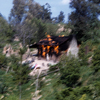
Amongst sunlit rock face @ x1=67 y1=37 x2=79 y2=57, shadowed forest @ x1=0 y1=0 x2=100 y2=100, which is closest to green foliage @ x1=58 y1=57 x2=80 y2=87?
shadowed forest @ x1=0 y1=0 x2=100 y2=100

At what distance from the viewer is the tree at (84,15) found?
17203 mm

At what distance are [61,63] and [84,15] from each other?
10.8 m

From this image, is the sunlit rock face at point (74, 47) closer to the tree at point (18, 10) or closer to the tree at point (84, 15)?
the tree at point (84, 15)

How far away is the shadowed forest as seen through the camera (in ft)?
25.5

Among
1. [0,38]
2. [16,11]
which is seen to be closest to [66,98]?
[0,38]

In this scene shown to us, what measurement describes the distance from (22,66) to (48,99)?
401cm

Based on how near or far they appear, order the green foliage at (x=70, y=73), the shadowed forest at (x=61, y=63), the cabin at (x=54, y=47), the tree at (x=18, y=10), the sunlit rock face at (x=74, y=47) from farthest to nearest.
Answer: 1. the tree at (x=18, y=10)
2. the sunlit rock face at (x=74, y=47)
3. the cabin at (x=54, y=47)
4. the green foliage at (x=70, y=73)
5. the shadowed forest at (x=61, y=63)

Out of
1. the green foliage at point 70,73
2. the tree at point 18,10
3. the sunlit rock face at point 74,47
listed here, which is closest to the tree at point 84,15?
the sunlit rock face at point 74,47

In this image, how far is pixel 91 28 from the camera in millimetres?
17422

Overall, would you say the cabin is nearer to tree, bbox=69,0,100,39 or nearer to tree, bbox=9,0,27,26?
tree, bbox=69,0,100,39

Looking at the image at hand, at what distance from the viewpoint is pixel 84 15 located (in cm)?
1827

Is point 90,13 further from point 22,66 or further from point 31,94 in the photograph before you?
point 31,94

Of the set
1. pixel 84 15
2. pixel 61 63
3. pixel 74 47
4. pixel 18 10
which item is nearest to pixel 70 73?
pixel 61 63

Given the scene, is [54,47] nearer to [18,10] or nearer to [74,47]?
[74,47]
